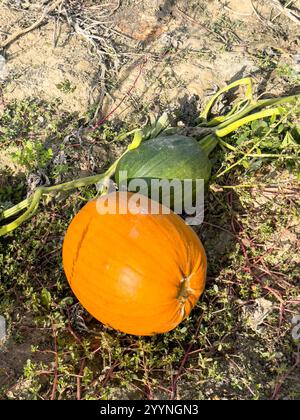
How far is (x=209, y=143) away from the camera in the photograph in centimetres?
386

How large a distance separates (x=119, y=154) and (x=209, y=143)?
0.66 m

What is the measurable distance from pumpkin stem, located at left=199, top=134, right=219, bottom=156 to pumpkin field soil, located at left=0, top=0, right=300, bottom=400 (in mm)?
111

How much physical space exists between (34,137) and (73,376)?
185 cm

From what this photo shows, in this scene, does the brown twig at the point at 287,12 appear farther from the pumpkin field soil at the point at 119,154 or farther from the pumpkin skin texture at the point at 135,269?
the pumpkin skin texture at the point at 135,269

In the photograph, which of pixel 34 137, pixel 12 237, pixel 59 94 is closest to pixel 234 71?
pixel 59 94

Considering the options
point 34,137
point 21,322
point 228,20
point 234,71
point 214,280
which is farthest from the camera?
point 228,20

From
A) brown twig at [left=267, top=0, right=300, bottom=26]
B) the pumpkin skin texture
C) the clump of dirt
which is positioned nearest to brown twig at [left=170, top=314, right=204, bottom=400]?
the pumpkin skin texture

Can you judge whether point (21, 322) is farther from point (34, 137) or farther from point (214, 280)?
point (34, 137)

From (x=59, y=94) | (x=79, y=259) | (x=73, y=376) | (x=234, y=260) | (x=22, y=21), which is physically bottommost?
(x=73, y=376)

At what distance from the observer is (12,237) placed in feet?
12.0

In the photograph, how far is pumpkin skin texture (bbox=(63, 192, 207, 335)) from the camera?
2820 mm

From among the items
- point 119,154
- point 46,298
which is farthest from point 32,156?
point 46,298

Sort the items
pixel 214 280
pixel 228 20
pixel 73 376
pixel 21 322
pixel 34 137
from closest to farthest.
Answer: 1. pixel 73 376
2. pixel 21 322
3. pixel 214 280
4. pixel 34 137
5. pixel 228 20

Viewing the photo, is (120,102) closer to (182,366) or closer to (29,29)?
(29,29)
